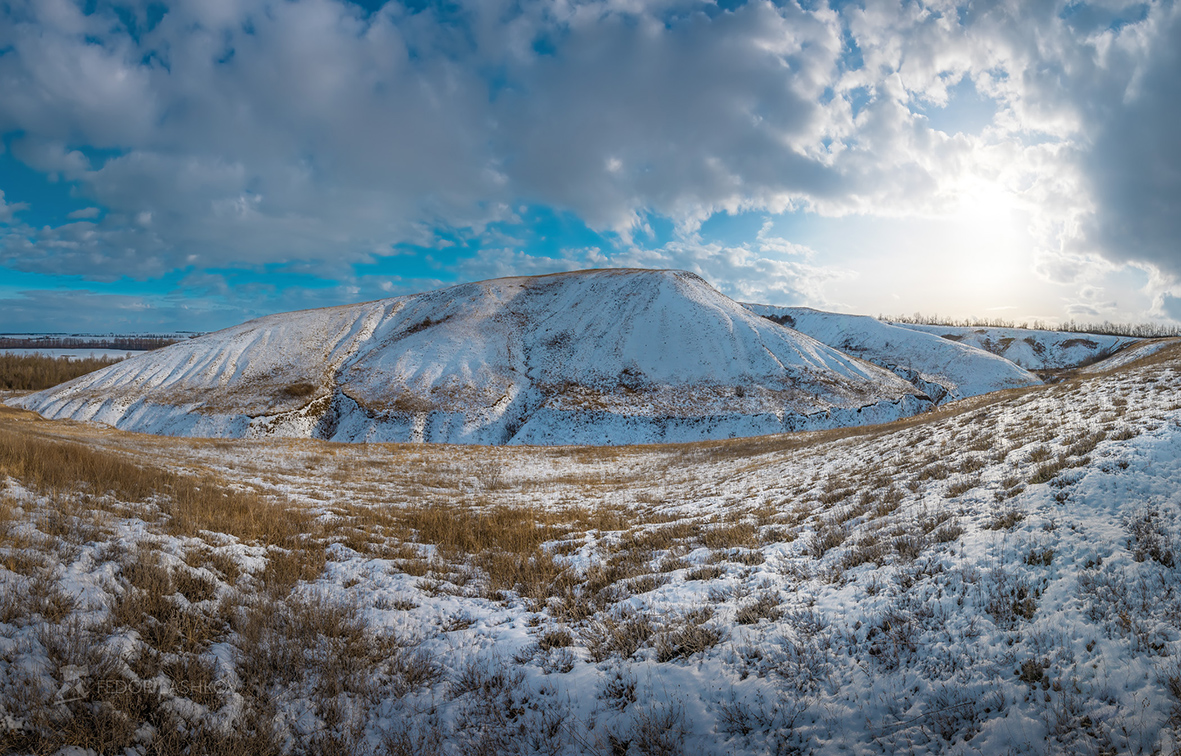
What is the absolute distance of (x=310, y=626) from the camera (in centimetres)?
502

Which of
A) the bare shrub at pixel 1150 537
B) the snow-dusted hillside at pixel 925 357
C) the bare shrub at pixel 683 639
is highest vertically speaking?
the snow-dusted hillside at pixel 925 357

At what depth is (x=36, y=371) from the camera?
10450 centimetres

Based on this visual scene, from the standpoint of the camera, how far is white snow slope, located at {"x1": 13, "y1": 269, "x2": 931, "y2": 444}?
4494cm

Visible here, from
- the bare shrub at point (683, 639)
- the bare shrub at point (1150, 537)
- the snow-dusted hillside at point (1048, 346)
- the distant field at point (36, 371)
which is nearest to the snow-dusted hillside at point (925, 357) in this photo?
the snow-dusted hillside at point (1048, 346)

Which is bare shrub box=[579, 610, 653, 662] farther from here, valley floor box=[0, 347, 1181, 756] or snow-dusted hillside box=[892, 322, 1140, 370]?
snow-dusted hillside box=[892, 322, 1140, 370]

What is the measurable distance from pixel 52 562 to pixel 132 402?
67.5 meters

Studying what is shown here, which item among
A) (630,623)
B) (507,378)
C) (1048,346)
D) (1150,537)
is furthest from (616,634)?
(1048,346)

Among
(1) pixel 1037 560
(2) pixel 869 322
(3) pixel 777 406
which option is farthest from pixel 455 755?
(2) pixel 869 322

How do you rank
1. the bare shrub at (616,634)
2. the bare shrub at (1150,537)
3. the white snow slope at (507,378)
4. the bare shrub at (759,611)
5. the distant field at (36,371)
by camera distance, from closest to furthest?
the bare shrub at (1150,537) < the bare shrub at (616,634) < the bare shrub at (759,611) < the white snow slope at (507,378) < the distant field at (36,371)

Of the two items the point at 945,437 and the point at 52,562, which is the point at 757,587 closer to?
the point at 52,562

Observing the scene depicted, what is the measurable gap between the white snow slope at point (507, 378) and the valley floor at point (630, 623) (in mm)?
34891

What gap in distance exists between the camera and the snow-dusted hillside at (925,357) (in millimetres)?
67125

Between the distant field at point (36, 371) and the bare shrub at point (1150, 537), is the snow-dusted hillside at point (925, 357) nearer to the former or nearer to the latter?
the bare shrub at point (1150, 537)

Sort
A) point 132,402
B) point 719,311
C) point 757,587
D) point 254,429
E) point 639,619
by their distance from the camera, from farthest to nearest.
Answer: point 719,311, point 132,402, point 254,429, point 757,587, point 639,619
